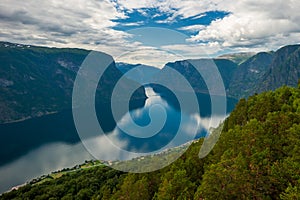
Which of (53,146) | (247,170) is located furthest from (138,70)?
(53,146)

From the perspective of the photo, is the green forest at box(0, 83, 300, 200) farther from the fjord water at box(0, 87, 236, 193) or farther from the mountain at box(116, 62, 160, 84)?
the fjord water at box(0, 87, 236, 193)

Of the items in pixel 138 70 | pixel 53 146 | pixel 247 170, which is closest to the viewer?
pixel 247 170

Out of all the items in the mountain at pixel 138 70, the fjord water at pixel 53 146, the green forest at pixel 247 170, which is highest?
the mountain at pixel 138 70

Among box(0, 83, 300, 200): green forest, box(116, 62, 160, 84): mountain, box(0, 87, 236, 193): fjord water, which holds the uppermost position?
box(116, 62, 160, 84): mountain

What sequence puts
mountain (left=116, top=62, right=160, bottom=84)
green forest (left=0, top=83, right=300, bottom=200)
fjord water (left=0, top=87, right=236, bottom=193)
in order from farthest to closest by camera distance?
1. fjord water (left=0, top=87, right=236, bottom=193)
2. mountain (left=116, top=62, right=160, bottom=84)
3. green forest (left=0, top=83, right=300, bottom=200)

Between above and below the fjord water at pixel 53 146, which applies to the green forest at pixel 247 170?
above

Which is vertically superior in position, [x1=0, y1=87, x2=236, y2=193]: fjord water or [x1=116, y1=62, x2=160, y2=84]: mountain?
[x1=116, y1=62, x2=160, y2=84]: mountain

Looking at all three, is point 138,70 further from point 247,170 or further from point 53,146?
point 53,146

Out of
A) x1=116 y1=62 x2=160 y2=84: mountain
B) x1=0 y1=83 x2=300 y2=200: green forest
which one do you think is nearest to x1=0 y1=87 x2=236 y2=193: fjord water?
→ x1=116 y1=62 x2=160 y2=84: mountain

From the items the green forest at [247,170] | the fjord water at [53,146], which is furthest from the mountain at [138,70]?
the fjord water at [53,146]

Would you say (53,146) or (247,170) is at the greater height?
(247,170)

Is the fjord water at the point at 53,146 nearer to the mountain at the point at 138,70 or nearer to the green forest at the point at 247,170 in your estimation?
the mountain at the point at 138,70

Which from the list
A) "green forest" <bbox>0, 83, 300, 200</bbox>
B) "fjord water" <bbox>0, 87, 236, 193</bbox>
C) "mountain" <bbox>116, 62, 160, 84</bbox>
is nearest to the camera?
"green forest" <bbox>0, 83, 300, 200</bbox>
